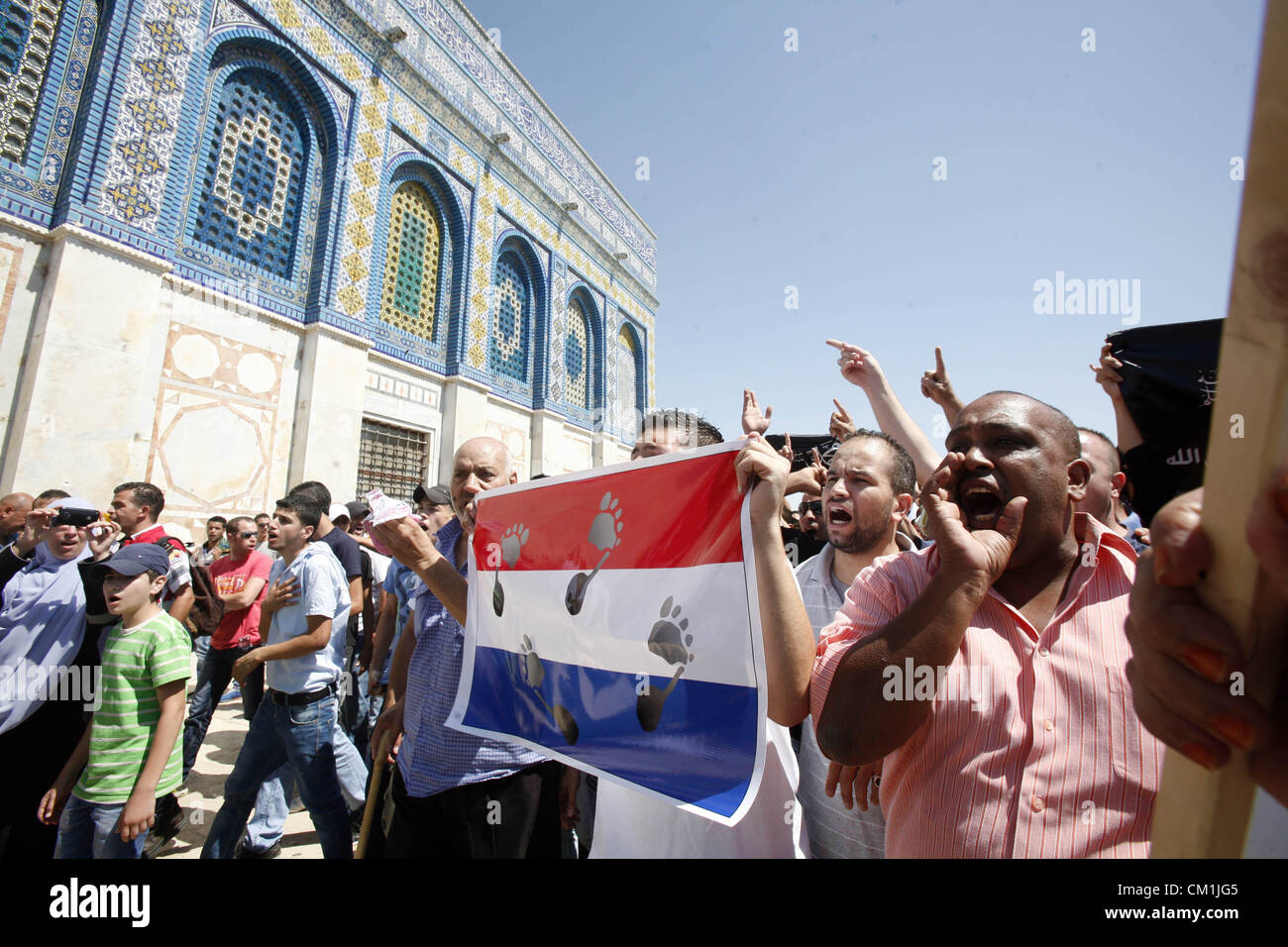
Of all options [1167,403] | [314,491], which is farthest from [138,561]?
[1167,403]

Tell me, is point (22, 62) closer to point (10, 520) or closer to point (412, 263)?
point (412, 263)

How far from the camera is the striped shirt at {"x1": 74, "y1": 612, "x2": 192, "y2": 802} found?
2.43 meters

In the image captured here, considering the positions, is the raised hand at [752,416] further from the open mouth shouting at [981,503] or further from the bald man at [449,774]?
the bald man at [449,774]

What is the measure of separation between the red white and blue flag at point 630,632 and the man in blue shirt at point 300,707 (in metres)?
1.31

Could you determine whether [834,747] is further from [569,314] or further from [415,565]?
[569,314]

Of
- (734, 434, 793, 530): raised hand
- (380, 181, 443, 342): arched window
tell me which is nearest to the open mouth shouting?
(734, 434, 793, 530): raised hand

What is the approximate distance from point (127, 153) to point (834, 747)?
9.67m

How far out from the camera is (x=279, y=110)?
8.80 m

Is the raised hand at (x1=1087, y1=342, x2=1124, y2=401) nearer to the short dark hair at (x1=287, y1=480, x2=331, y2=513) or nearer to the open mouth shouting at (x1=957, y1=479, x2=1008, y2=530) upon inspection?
the open mouth shouting at (x1=957, y1=479, x2=1008, y2=530)

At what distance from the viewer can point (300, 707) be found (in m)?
2.99

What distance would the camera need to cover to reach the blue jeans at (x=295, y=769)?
2848 millimetres

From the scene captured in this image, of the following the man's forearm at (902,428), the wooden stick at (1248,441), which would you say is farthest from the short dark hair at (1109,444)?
the wooden stick at (1248,441)
